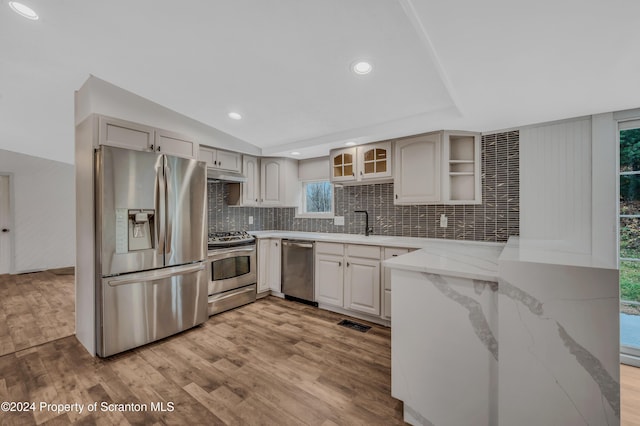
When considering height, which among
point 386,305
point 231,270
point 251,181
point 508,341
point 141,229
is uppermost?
point 251,181

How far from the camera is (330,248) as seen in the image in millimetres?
3346

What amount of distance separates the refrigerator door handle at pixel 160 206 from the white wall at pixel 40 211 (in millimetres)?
5132

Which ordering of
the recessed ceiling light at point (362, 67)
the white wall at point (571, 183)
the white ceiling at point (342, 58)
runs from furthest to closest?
1. the white wall at point (571, 183)
2. the recessed ceiling light at point (362, 67)
3. the white ceiling at point (342, 58)

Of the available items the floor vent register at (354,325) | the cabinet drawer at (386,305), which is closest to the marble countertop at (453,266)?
the cabinet drawer at (386,305)

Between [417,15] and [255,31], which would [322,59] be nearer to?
[255,31]

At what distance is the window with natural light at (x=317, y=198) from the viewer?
13.7ft

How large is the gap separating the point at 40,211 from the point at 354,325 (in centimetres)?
680

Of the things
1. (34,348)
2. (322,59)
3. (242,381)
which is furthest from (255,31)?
(34,348)

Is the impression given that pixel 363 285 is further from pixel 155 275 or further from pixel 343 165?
pixel 155 275

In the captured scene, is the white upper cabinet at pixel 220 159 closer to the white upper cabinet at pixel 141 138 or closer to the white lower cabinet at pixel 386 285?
the white upper cabinet at pixel 141 138

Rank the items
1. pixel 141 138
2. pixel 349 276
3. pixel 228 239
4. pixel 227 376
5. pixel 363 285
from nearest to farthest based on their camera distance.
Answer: pixel 227 376, pixel 141 138, pixel 363 285, pixel 349 276, pixel 228 239

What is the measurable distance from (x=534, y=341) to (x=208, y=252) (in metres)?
2.96

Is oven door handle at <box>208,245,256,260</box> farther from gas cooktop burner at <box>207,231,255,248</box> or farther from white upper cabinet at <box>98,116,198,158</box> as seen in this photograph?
white upper cabinet at <box>98,116,198,158</box>

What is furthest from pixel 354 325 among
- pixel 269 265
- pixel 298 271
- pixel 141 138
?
pixel 141 138
